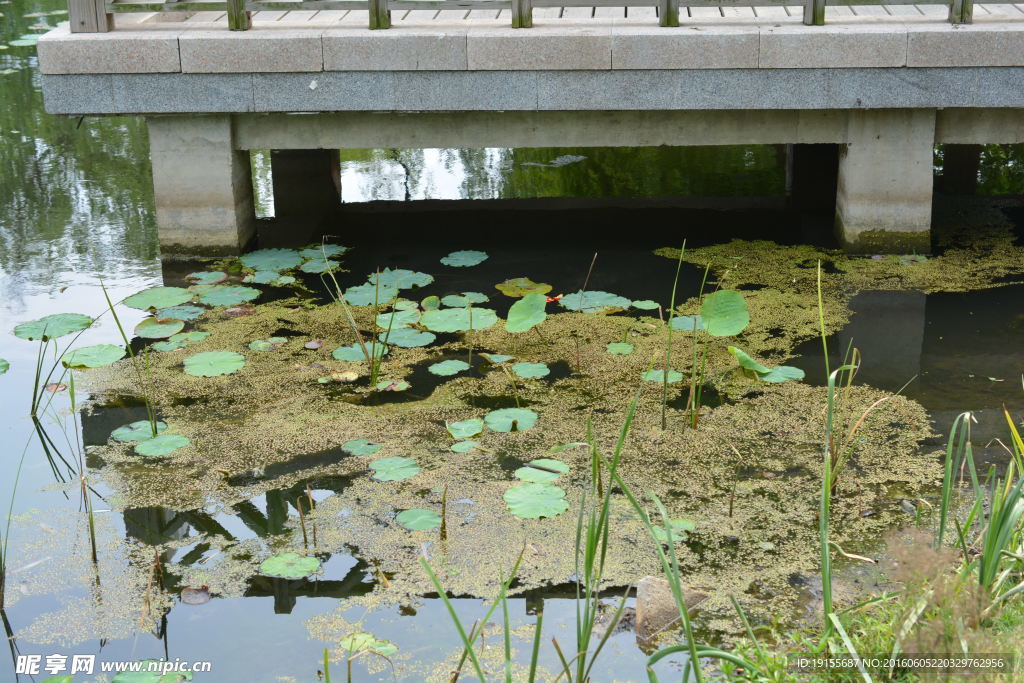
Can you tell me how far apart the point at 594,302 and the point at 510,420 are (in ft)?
3.71

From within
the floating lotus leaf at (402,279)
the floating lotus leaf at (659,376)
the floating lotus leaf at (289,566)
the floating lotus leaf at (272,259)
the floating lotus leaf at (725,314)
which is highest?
the floating lotus leaf at (725,314)

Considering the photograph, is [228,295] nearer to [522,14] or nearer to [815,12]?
[522,14]

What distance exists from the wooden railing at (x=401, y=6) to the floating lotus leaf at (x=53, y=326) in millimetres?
1296

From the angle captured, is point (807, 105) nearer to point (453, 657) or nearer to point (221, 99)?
point (221, 99)

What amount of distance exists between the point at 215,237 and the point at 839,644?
3622 millimetres

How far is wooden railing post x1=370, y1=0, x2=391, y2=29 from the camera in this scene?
4.75 m

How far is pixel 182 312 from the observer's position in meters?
4.44

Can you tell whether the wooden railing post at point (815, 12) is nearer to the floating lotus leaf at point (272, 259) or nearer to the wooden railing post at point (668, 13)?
the wooden railing post at point (668, 13)

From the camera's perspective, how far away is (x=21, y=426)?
3596 millimetres

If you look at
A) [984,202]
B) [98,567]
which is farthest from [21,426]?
[984,202]

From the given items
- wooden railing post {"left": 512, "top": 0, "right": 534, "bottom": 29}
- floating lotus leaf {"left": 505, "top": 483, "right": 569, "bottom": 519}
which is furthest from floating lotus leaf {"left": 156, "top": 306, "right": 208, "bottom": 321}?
floating lotus leaf {"left": 505, "top": 483, "right": 569, "bottom": 519}

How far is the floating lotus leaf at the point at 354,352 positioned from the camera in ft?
13.1

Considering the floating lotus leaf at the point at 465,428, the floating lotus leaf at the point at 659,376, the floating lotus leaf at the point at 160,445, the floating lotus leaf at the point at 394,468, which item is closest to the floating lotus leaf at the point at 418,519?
the floating lotus leaf at the point at 394,468

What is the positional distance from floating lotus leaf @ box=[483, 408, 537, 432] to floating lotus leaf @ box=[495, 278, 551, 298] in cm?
114
